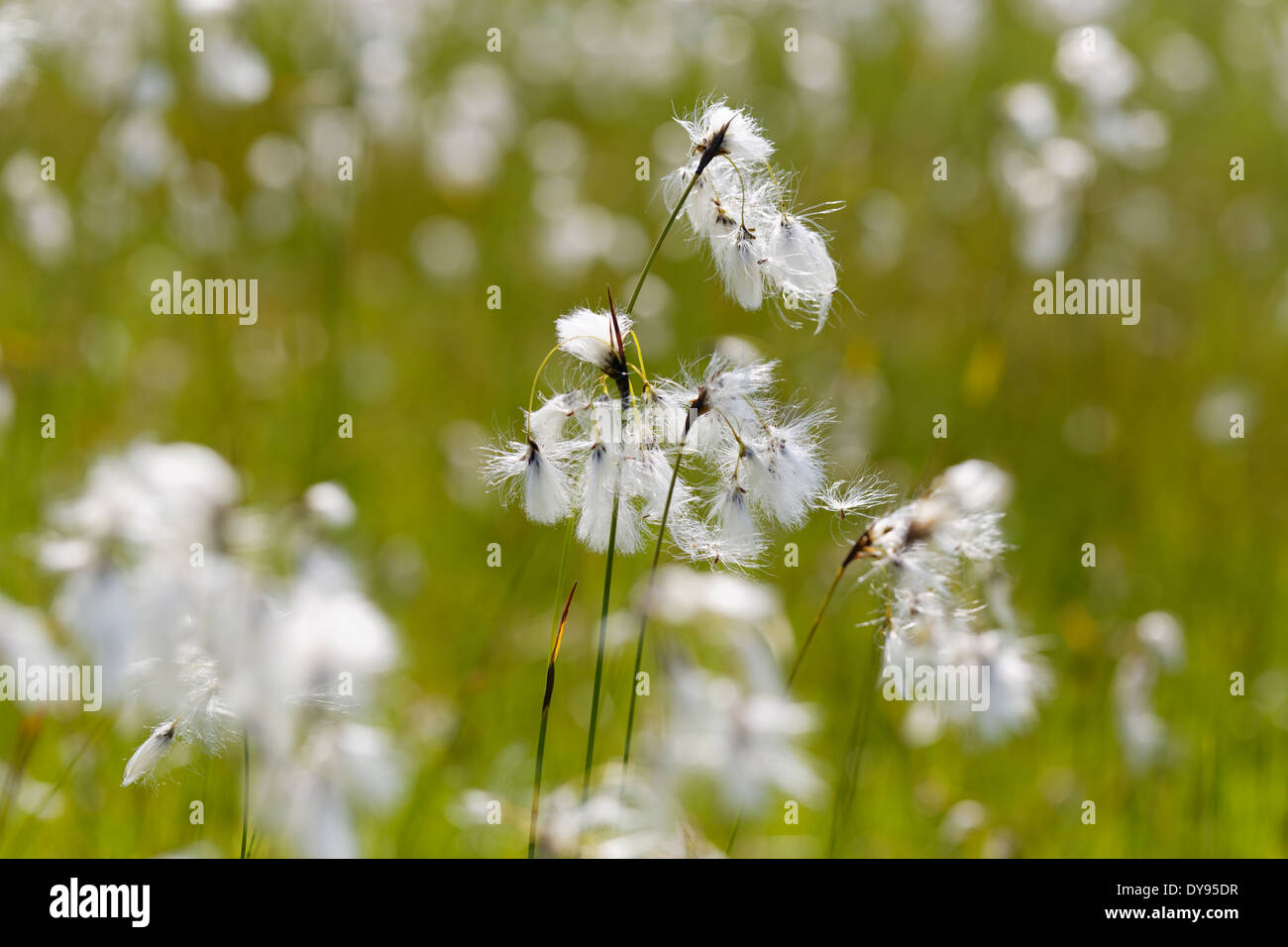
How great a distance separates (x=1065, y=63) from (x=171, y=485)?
3145 mm

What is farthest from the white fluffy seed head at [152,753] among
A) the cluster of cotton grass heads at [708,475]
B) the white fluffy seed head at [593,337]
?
the white fluffy seed head at [593,337]

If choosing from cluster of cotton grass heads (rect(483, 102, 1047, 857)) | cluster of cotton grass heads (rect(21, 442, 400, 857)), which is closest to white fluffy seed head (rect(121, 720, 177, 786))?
cluster of cotton grass heads (rect(21, 442, 400, 857))

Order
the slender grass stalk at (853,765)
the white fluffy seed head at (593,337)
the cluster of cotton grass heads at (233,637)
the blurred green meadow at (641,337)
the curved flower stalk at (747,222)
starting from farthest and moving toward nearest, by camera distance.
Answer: the blurred green meadow at (641,337)
the slender grass stalk at (853,765)
the curved flower stalk at (747,222)
the white fluffy seed head at (593,337)
the cluster of cotton grass heads at (233,637)

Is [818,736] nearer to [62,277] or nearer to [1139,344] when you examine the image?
[1139,344]

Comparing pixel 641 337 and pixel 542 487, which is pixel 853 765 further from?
pixel 641 337

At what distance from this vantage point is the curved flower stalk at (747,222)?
1.73 metres

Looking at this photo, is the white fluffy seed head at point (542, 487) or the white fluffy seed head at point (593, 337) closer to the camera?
the white fluffy seed head at point (593, 337)

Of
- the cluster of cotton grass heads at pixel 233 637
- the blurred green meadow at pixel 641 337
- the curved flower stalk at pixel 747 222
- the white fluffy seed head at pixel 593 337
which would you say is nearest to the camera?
the cluster of cotton grass heads at pixel 233 637

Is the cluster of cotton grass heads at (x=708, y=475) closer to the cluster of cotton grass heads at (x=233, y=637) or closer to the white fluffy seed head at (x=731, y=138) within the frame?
the white fluffy seed head at (x=731, y=138)

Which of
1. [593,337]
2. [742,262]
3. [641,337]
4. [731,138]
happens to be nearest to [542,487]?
[593,337]

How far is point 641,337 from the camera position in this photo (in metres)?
5.81

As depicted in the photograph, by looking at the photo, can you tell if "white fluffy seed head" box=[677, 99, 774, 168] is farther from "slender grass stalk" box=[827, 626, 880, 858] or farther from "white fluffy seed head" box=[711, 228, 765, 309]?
"slender grass stalk" box=[827, 626, 880, 858]

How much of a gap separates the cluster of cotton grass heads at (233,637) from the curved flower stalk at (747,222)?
2.71ft

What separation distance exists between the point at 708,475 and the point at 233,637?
82 cm
